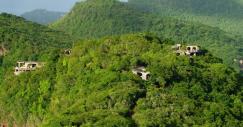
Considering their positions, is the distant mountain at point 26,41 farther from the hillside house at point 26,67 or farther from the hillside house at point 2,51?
the hillside house at point 26,67

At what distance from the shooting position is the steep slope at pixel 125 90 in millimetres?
51406

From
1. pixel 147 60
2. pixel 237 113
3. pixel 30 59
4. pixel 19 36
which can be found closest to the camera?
pixel 237 113

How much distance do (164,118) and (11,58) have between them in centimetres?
3829

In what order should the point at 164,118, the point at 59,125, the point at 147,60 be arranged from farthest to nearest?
1. the point at 147,60
2. the point at 164,118
3. the point at 59,125

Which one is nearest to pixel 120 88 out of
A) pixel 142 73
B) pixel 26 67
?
pixel 142 73

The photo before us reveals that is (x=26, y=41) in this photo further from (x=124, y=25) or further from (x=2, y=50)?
(x=124, y=25)

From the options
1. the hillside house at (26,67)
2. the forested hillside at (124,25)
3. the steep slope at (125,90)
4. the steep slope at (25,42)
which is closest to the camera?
the steep slope at (125,90)

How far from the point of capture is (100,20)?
15538 centimetres

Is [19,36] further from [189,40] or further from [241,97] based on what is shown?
[189,40]

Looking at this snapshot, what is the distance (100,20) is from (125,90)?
338 ft

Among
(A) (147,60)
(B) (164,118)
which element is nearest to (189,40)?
(A) (147,60)

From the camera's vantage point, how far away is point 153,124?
50.0 meters

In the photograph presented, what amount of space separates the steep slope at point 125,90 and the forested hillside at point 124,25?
78561 mm

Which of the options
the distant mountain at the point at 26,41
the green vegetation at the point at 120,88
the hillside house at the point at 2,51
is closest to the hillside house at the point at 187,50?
the green vegetation at the point at 120,88
